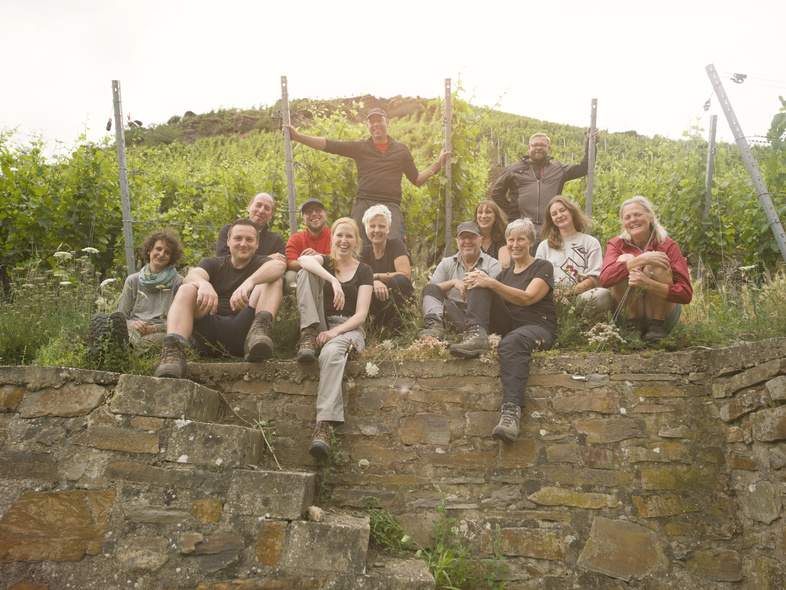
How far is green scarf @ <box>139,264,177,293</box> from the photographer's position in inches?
152

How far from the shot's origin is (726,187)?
7.27 metres

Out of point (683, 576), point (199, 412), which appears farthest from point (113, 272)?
point (683, 576)

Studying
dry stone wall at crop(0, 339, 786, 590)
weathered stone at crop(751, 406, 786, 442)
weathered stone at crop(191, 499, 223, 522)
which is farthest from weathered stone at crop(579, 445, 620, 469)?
weathered stone at crop(191, 499, 223, 522)

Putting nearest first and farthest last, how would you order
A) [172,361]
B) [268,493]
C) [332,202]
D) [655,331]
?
[268,493], [172,361], [655,331], [332,202]

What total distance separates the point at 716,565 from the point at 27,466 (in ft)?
12.4

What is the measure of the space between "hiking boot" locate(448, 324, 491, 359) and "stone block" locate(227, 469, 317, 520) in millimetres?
1220

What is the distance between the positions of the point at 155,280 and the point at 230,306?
2.07 feet

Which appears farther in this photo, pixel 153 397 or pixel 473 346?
pixel 473 346

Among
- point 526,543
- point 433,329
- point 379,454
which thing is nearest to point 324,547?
point 379,454

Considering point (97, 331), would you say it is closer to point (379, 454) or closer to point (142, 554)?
point (142, 554)

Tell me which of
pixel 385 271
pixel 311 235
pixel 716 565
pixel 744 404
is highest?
pixel 311 235

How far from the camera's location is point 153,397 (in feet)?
9.23

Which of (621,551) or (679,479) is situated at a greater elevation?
(679,479)

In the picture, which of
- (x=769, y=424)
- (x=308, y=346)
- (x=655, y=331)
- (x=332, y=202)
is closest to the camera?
(x=769, y=424)
